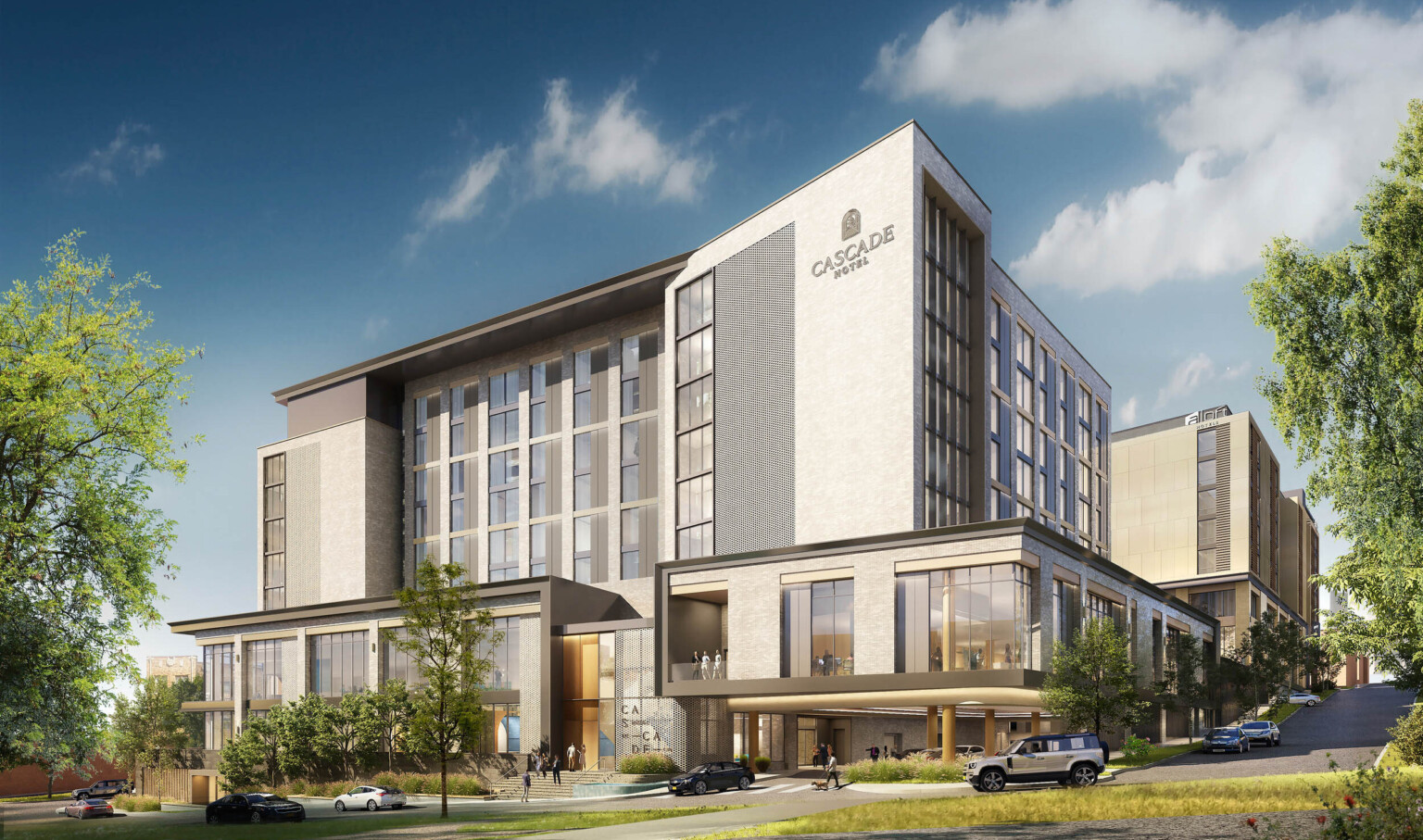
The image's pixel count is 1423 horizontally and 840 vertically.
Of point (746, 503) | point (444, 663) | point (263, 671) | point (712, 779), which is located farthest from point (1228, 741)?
point (263, 671)

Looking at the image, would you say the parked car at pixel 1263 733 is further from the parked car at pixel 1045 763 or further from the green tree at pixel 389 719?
the green tree at pixel 389 719

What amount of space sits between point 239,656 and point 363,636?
43.9 ft

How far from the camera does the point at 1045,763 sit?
114 ft

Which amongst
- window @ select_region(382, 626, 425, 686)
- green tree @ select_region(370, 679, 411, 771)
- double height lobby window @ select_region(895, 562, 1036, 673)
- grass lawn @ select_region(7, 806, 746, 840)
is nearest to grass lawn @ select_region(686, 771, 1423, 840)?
grass lawn @ select_region(7, 806, 746, 840)

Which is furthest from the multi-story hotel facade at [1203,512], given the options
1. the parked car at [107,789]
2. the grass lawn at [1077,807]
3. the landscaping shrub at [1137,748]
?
the parked car at [107,789]

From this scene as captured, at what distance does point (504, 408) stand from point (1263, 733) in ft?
164

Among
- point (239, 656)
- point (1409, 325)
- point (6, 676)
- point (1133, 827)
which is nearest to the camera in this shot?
point (1133, 827)

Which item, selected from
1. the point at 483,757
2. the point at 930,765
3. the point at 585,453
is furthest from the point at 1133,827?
the point at 585,453

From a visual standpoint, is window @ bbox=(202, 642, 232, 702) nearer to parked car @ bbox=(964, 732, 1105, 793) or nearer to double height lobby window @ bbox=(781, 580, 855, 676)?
double height lobby window @ bbox=(781, 580, 855, 676)

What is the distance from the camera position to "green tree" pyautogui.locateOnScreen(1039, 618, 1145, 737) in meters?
43.1

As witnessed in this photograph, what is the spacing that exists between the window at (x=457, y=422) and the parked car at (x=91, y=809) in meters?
31.3

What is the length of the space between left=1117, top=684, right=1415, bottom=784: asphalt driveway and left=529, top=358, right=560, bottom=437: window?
42.8m

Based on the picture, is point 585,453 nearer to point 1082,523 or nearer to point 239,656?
point 239,656

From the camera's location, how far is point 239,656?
75438 millimetres
